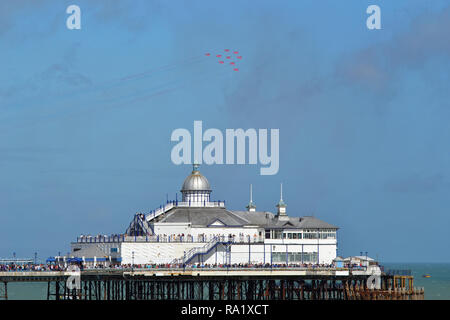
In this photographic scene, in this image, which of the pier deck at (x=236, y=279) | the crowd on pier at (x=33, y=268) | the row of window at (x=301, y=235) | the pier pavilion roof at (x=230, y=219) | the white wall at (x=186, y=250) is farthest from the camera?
the pier pavilion roof at (x=230, y=219)

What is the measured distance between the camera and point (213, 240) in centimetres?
13838

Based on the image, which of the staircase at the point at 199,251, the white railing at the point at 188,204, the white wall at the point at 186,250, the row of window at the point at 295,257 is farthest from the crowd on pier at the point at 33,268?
the row of window at the point at 295,257

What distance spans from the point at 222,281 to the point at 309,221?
50.8ft

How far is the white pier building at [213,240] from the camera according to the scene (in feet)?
452

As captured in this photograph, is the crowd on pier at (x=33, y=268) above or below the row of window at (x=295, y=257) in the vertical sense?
below

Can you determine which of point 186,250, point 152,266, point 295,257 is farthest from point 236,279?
point 295,257

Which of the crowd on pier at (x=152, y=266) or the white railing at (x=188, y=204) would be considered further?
the white railing at (x=188, y=204)

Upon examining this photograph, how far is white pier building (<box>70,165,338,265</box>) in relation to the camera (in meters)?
138

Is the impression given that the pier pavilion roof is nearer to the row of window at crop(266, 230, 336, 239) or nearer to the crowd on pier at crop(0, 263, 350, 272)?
the row of window at crop(266, 230, 336, 239)

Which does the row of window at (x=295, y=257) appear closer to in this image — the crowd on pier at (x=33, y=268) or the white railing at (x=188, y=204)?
the white railing at (x=188, y=204)

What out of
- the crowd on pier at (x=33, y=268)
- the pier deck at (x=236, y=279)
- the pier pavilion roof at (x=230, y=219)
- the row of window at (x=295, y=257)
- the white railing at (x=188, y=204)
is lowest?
the pier deck at (x=236, y=279)

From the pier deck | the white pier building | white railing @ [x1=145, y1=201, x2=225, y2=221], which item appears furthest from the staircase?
white railing @ [x1=145, y1=201, x2=225, y2=221]
